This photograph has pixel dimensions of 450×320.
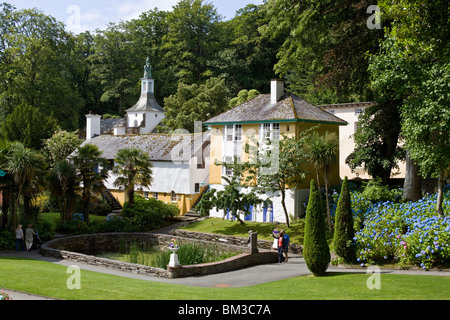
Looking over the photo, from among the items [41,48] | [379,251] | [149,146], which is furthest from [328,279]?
[41,48]

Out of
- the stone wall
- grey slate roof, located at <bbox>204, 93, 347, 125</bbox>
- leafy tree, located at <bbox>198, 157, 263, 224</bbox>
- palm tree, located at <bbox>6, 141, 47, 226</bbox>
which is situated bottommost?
the stone wall

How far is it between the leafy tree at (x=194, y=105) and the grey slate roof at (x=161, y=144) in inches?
340

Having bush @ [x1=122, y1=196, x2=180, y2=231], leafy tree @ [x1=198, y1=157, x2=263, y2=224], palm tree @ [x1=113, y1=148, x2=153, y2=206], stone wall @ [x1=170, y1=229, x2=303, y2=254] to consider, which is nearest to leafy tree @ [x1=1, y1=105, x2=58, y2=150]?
palm tree @ [x1=113, y1=148, x2=153, y2=206]

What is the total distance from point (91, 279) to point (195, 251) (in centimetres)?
790

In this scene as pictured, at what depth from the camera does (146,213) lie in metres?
34.7

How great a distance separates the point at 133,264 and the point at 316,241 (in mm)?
8878

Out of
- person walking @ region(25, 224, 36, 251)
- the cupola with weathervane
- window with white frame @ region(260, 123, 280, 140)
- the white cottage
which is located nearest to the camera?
person walking @ region(25, 224, 36, 251)

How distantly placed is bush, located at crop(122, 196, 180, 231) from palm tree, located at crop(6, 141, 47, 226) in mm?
8002

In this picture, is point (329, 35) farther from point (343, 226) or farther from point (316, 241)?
point (316, 241)

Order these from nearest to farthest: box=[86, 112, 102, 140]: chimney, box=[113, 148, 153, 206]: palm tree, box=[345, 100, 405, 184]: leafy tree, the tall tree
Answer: the tall tree < box=[345, 100, 405, 184]: leafy tree < box=[113, 148, 153, 206]: palm tree < box=[86, 112, 102, 140]: chimney

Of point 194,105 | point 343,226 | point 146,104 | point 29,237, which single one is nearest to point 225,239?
point 343,226

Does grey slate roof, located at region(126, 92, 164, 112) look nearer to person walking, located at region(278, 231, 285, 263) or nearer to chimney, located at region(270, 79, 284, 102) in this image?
chimney, located at region(270, 79, 284, 102)

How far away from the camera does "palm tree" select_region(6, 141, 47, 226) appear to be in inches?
1065

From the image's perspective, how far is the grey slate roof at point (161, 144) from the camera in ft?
133
